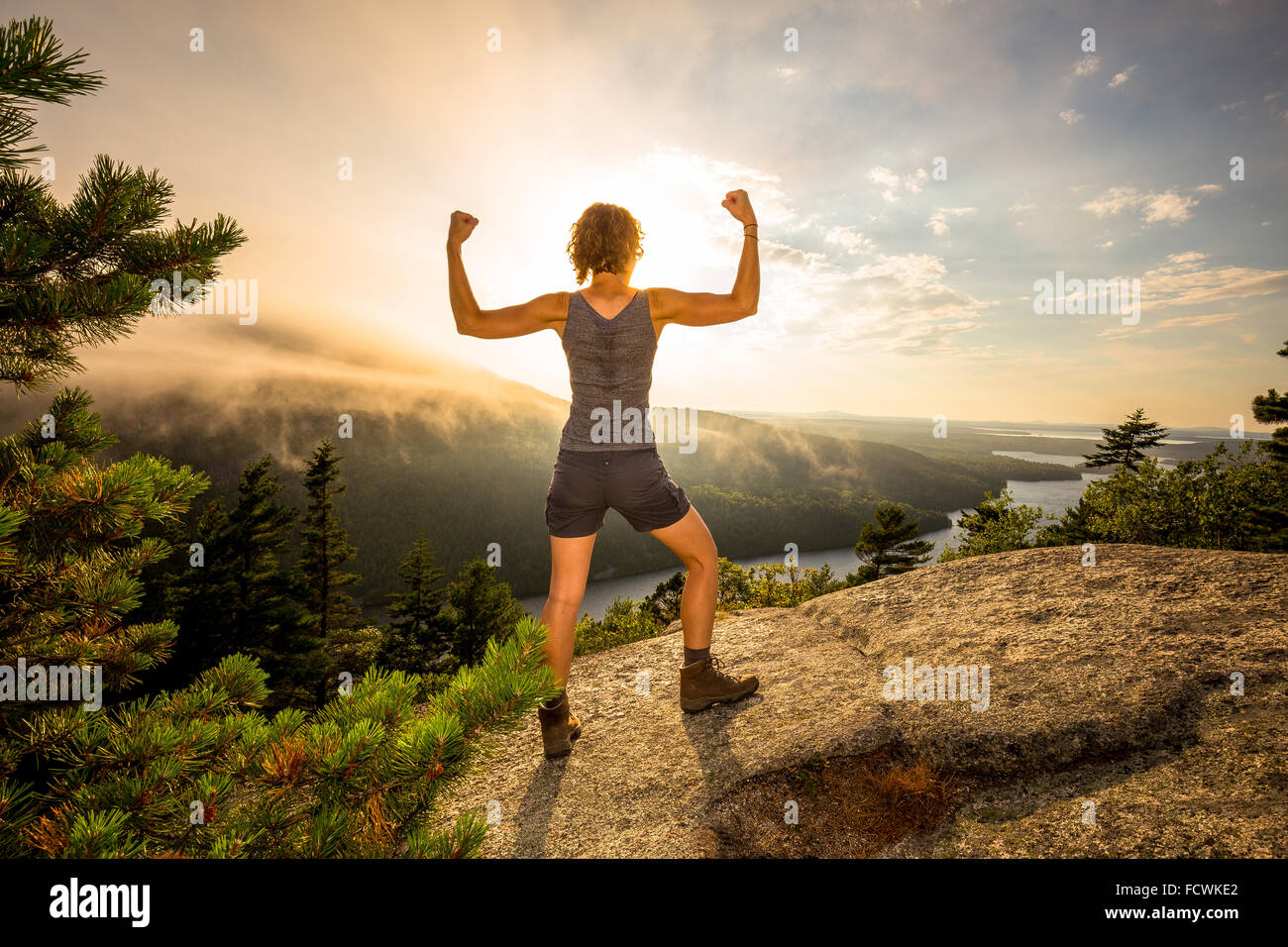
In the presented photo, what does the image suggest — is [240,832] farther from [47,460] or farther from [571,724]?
[571,724]

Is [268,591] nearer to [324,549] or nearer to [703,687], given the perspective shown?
[324,549]

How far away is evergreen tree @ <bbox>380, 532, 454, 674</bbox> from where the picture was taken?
1204 inches

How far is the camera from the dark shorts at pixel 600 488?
3262 mm

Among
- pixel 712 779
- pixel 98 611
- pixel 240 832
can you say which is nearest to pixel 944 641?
pixel 712 779

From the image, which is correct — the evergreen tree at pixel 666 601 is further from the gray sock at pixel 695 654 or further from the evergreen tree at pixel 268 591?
the gray sock at pixel 695 654

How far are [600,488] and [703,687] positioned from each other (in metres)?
2.05

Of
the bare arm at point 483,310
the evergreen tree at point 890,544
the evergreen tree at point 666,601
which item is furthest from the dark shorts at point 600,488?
the evergreen tree at point 890,544

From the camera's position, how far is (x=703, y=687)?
4285 millimetres

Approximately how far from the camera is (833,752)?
341 cm

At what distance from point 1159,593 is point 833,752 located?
370 centimetres

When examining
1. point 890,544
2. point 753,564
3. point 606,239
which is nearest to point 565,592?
point 606,239

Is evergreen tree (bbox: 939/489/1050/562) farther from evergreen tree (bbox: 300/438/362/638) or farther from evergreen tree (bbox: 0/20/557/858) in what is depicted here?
evergreen tree (bbox: 300/438/362/638)

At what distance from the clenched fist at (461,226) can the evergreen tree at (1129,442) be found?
66445 mm

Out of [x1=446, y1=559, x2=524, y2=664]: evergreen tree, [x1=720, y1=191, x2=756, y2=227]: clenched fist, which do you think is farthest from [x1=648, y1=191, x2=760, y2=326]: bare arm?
[x1=446, y1=559, x2=524, y2=664]: evergreen tree
